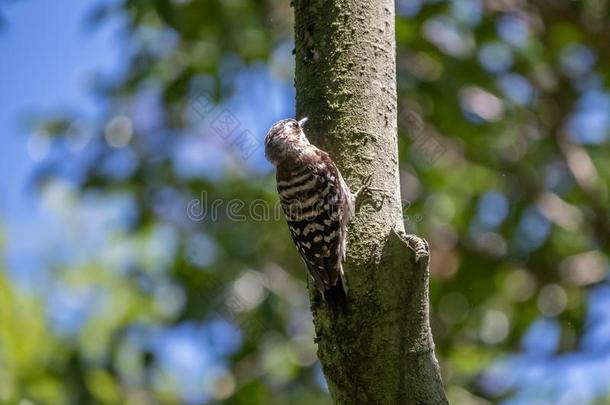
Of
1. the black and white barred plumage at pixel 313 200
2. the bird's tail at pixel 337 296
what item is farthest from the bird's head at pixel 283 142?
the bird's tail at pixel 337 296

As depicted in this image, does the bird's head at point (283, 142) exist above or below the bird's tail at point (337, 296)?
above

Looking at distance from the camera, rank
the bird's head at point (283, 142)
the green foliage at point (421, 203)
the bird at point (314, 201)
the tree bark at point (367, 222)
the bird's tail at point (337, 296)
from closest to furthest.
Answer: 1. the tree bark at point (367, 222)
2. the bird's tail at point (337, 296)
3. the bird at point (314, 201)
4. the bird's head at point (283, 142)
5. the green foliage at point (421, 203)

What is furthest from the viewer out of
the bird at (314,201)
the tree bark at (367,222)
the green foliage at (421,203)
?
the green foliage at (421,203)

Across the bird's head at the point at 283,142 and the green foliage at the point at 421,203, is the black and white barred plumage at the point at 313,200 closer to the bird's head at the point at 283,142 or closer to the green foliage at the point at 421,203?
the bird's head at the point at 283,142

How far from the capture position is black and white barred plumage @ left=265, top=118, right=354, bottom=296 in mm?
3594

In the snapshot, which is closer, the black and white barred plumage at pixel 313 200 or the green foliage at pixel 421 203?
the black and white barred plumage at pixel 313 200

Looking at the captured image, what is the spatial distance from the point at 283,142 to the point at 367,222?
1759mm

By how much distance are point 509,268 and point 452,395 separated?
1398 mm

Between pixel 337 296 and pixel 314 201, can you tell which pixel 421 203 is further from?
pixel 337 296

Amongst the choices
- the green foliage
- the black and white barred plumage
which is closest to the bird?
the black and white barred plumage

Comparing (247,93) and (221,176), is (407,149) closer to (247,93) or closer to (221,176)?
(247,93)

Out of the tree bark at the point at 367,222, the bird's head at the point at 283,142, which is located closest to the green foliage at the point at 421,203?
the bird's head at the point at 283,142

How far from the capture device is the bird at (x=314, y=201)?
352 centimetres

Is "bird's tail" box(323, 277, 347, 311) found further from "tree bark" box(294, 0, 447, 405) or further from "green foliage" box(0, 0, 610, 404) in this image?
"green foliage" box(0, 0, 610, 404)
